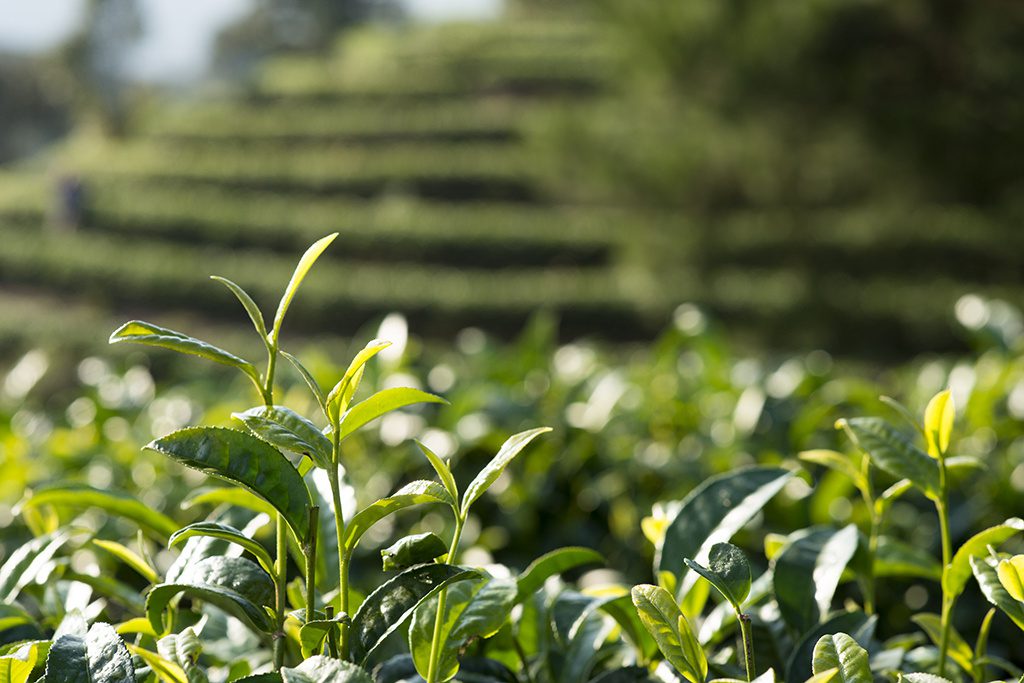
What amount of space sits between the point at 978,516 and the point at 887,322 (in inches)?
249

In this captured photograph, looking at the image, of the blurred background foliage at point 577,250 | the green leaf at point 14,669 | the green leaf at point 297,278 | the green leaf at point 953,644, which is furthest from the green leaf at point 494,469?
the blurred background foliage at point 577,250

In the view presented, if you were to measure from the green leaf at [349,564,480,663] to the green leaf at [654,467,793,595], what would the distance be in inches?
9.3

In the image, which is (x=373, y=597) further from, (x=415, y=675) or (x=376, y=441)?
(x=376, y=441)

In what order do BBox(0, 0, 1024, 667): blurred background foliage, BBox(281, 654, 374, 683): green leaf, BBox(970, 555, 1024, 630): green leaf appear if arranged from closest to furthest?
BBox(281, 654, 374, 683): green leaf, BBox(970, 555, 1024, 630): green leaf, BBox(0, 0, 1024, 667): blurred background foliage

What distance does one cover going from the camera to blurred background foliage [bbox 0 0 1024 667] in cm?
139

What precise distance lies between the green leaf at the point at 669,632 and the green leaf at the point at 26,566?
436 millimetres

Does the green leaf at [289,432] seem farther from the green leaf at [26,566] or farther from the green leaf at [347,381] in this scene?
the green leaf at [26,566]

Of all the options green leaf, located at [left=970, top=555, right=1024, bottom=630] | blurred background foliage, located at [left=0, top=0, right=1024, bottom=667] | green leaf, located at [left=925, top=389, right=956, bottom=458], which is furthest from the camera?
blurred background foliage, located at [left=0, top=0, right=1024, bottom=667]

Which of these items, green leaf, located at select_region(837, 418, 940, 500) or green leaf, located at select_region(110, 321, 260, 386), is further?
green leaf, located at select_region(837, 418, 940, 500)

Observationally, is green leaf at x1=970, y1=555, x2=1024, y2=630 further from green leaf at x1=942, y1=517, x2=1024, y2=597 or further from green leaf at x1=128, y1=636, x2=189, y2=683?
green leaf at x1=128, y1=636, x2=189, y2=683

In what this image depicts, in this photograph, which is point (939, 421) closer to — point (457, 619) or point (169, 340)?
point (457, 619)

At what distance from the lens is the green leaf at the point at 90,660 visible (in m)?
0.53

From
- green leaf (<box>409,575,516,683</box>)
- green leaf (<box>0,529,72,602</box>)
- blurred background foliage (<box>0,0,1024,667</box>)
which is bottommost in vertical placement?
blurred background foliage (<box>0,0,1024,667</box>)

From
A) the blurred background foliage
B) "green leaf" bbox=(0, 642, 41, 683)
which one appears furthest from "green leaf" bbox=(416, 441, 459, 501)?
the blurred background foliage
